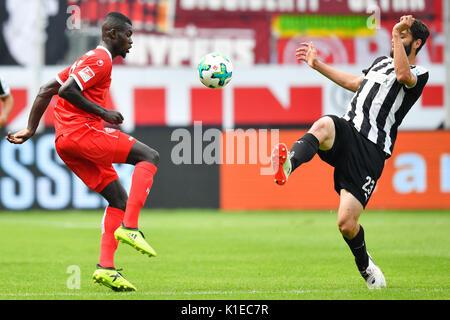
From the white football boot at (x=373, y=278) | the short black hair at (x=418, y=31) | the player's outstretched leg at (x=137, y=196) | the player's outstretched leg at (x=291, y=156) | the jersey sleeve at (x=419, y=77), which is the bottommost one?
the white football boot at (x=373, y=278)

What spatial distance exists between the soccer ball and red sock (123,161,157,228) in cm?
143

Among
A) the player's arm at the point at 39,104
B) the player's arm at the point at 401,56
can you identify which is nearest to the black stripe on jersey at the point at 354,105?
the player's arm at the point at 401,56

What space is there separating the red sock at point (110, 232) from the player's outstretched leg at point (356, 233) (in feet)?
6.17

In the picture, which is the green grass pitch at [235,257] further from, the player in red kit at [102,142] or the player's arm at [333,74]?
the player's arm at [333,74]

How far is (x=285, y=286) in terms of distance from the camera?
23.2 ft

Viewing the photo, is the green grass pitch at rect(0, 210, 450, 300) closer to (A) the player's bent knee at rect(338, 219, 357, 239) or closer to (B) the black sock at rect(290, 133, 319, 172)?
(A) the player's bent knee at rect(338, 219, 357, 239)

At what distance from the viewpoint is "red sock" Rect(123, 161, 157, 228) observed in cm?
657

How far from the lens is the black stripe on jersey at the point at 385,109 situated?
6.98 meters

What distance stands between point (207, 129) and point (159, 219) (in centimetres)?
266

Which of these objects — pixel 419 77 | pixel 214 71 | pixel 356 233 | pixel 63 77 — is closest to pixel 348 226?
pixel 356 233

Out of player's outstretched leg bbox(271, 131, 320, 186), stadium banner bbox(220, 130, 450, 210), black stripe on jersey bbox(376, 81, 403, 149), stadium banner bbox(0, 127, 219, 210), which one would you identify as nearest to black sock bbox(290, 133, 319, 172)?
player's outstretched leg bbox(271, 131, 320, 186)

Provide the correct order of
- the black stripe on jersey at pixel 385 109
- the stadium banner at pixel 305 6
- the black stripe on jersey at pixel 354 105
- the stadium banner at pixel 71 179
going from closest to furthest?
the black stripe on jersey at pixel 385 109 < the black stripe on jersey at pixel 354 105 < the stadium banner at pixel 71 179 < the stadium banner at pixel 305 6
